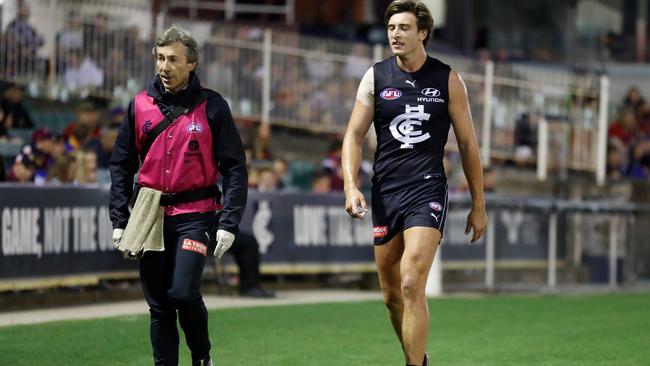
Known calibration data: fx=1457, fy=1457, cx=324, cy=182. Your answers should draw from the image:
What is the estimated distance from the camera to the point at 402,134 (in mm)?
8727

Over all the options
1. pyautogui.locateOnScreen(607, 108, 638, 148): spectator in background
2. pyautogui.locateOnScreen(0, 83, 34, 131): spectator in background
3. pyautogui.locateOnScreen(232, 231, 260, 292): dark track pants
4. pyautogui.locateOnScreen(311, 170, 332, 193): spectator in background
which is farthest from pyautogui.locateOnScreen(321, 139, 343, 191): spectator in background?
pyautogui.locateOnScreen(607, 108, 638, 148): spectator in background

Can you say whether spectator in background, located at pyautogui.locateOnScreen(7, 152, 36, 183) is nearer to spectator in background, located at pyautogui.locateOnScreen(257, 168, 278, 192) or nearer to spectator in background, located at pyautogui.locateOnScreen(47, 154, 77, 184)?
spectator in background, located at pyautogui.locateOnScreen(47, 154, 77, 184)

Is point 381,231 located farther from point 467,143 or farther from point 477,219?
point 467,143

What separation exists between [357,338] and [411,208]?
4.02 meters

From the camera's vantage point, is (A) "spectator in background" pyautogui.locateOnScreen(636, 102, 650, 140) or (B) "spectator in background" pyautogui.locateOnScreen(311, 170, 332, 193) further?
(A) "spectator in background" pyautogui.locateOnScreen(636, 102, 650, 140)

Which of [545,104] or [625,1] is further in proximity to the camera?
[625,1]

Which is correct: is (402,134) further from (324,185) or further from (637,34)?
(637,34)

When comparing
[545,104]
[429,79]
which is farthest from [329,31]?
[429,79]

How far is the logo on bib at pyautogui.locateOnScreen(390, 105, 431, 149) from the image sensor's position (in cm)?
870

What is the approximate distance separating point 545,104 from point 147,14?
6.70m

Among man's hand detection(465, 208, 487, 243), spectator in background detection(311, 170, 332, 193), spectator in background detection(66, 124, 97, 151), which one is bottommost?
spectator in background detection(311, 170, 332, 193)

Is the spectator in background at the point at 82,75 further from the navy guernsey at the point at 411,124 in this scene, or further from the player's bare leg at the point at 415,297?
the player's bare leg at the point at 415,297

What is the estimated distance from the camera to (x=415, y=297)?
848 cm

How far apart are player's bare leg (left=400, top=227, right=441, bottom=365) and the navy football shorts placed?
0.14m
